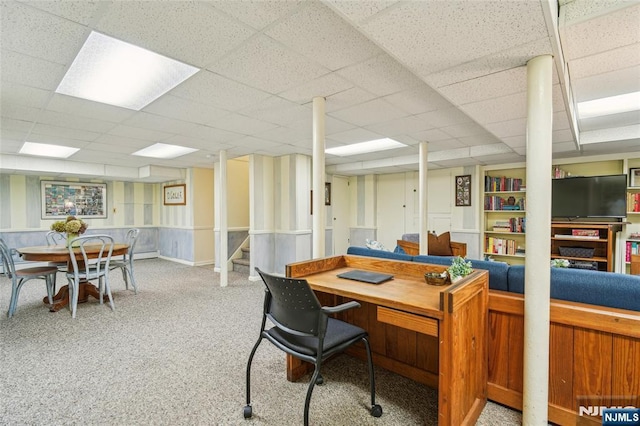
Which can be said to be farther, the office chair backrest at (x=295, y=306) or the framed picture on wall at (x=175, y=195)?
the framed picture on wall at (x=175, y=195)

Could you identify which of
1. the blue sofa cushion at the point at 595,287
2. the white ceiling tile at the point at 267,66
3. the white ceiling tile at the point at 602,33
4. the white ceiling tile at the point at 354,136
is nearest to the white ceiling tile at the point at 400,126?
the white ceiling tile at the point at 354,136

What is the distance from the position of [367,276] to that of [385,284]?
19cm

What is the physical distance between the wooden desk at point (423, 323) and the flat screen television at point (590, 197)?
12.5ft

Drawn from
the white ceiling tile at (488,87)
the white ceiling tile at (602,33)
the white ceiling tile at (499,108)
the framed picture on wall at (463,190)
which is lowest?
the framed picture on wall at (463,190)

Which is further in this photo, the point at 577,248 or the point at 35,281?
the point at 35,281

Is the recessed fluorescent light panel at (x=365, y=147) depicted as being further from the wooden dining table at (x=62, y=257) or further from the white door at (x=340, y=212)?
the wooden dining table at (x=62, y=257)

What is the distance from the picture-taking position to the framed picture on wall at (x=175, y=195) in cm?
713

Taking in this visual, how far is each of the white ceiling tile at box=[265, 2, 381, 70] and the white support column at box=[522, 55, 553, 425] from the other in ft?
3.25

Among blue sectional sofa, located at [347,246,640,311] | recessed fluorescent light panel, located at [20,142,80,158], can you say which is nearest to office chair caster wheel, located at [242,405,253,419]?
blue sectional sofa, located at [347,246,640,311]

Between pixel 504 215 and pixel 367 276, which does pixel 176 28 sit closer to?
pixel 367 276

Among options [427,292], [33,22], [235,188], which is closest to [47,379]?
[33,22]

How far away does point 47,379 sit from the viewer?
218cm

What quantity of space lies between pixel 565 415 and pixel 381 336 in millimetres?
1148

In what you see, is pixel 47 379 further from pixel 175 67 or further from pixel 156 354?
pixel 175 67
